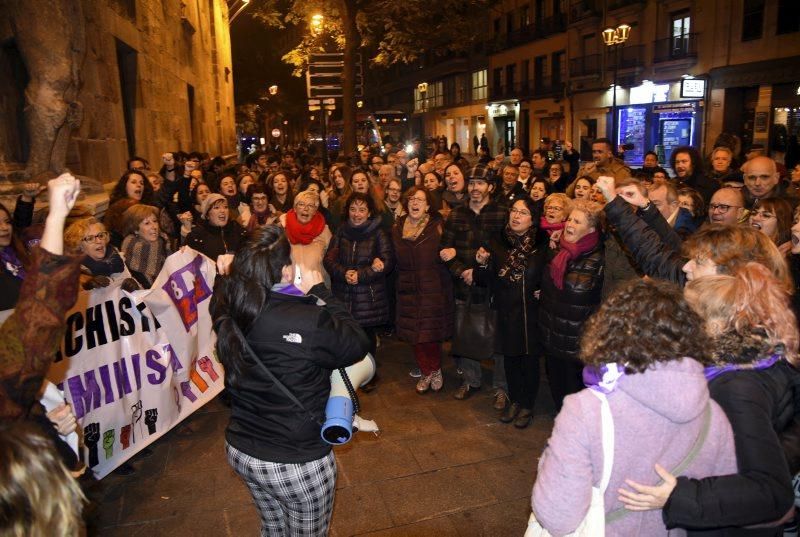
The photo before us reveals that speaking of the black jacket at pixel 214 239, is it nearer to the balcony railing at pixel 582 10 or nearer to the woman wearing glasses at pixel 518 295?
the woman wearing glasses at pixel 518 295

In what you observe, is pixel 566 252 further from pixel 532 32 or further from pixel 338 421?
pixel 532 32

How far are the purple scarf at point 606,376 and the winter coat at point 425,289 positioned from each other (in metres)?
3.65

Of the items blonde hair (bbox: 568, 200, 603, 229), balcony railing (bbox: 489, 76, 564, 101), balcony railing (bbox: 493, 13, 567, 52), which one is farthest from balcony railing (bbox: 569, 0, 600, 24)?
blonde hair (bbox: 568, 200, 603, 229)

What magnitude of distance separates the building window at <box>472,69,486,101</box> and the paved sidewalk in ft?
154

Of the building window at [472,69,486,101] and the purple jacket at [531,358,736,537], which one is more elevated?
the building window at [472,69,486,101]

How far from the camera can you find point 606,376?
5.94 feet

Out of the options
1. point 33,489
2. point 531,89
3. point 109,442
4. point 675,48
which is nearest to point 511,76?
point 531,89

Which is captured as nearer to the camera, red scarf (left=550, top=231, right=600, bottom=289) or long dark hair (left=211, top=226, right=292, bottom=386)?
long dark hair (left=211, top=226, right=292, bottom=386)

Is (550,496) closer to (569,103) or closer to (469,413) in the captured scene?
(469,413)

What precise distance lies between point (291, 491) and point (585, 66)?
37404mm

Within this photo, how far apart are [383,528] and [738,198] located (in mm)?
3408

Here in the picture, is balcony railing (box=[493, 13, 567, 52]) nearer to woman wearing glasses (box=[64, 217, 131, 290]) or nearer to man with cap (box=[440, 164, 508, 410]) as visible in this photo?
man with cap (box=[440, 164, 508, 410])

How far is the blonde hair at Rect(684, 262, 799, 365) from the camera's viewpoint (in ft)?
6.72

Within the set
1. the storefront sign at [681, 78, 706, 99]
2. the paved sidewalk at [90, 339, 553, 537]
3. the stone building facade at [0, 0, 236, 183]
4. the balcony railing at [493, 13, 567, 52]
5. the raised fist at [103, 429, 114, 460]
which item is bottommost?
the paved sidewalk at [90, 339, 553, 537]
